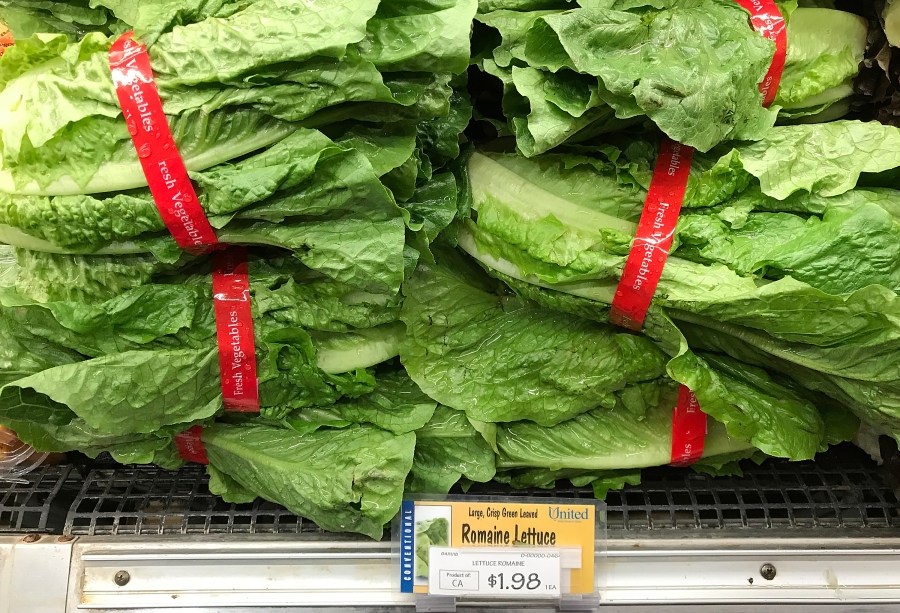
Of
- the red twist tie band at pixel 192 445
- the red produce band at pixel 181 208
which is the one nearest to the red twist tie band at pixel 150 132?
the red produce band at pixel 181 208

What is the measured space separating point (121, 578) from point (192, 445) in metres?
0.24

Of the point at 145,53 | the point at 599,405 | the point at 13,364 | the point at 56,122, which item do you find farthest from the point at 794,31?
the point at 13,364

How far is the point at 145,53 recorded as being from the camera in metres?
0.92

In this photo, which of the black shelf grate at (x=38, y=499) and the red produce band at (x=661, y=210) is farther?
the black shelf grate at (x=38, y=499)

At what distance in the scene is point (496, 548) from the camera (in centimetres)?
112

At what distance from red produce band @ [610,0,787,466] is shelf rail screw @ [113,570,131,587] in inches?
37.0

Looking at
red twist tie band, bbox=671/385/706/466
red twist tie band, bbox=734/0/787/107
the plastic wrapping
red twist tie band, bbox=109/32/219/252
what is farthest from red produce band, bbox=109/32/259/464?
red twist tie band, bbox=734/0/787/107

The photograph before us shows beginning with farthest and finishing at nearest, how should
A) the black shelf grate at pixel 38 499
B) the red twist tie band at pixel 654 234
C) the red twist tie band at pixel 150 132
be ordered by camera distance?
the black shelf grate at pixel 38 499
the red twist tie band at pixel 654 234
the red twist tie band at pixel 150 132

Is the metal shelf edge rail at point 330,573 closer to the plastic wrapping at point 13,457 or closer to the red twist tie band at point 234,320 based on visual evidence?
the plastic wrapping at point 13,457

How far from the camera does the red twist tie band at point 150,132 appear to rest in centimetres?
90

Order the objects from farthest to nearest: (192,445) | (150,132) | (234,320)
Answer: (192,445) → (234,320) → (150,132)

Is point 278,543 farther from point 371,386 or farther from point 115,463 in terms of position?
point 115,463

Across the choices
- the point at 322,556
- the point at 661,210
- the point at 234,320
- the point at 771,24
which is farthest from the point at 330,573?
the point at 771,24

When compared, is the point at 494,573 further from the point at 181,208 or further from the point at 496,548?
the point at 181,208
